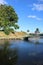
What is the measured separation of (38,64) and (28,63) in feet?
6.52

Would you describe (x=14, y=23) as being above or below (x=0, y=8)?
below

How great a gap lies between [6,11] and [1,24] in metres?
24.7

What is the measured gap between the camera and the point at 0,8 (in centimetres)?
12294

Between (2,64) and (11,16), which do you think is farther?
(11,16)

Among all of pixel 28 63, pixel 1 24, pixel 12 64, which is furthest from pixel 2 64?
pixel 1 24

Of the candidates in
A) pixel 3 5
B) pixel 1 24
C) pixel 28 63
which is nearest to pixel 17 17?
pixel 3 5

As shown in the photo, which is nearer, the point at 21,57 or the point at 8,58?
the point at 8,58

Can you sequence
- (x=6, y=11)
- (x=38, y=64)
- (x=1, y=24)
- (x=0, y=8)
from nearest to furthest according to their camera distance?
1. (x=38, y=64)
2. (x=1, y=24)
3. (x=0, y=8)
4. (x=6, y=11)

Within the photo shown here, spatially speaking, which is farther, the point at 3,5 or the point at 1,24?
the point at 3,5

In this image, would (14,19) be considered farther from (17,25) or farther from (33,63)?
(33,63)

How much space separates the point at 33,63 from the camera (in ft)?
102

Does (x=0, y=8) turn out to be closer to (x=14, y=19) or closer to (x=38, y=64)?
(x=14, y=19)

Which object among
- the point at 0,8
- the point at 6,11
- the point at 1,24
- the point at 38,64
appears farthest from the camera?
the point at 6,11

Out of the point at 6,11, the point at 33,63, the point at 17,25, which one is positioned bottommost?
the point at 33,63
